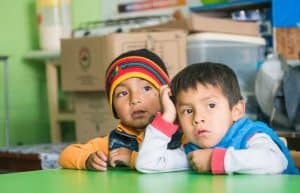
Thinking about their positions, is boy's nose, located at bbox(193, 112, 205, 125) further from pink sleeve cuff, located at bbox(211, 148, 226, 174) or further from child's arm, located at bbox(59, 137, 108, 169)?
child's arm, located at bbox(59, 137, 108, 169)

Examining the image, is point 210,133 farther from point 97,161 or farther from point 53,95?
point 53,95

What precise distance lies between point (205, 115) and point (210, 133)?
4 cm

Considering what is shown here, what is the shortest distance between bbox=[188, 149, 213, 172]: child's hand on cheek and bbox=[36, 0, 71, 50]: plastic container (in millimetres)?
2226

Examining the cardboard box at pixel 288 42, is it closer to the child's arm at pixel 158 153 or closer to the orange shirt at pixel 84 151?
Result: the orange shirt at pixel 84 151

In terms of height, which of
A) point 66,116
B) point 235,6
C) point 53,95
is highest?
point 235,6

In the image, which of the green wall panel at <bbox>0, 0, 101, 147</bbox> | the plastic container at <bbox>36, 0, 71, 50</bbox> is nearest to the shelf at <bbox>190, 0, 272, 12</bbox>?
the plastic container at <bbox>36, 0, 71, 50</bbox>

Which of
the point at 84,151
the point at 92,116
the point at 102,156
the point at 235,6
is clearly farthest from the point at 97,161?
the point at 235,6

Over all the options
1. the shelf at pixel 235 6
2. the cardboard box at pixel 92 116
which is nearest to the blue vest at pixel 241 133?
the cardboard box at pixel 92 116

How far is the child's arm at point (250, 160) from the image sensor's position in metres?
1.08

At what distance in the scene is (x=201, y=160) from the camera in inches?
44.5

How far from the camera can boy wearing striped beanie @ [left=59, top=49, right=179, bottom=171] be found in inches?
53.2

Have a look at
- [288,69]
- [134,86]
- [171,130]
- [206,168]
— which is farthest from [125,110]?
[288,69]

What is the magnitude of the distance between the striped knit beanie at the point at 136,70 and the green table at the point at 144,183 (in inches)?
9.9

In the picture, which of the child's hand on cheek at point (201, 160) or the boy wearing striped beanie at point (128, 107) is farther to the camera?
the boy wearing striped beanie at point (128, 107)
